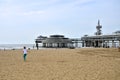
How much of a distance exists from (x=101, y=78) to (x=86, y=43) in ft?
291

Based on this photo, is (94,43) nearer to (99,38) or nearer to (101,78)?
(99,38)

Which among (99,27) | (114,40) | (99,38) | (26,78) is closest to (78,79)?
(26,78)

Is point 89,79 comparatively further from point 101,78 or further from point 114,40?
point 114,40

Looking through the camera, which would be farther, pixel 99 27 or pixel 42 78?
pixel 99 27

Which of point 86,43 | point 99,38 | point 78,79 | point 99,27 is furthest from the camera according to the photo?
point 99,27

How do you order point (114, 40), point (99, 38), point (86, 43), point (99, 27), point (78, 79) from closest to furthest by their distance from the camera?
point (78, 79) < point (114, 40) < point (99, 38) < point (86, 43) < point (99, 27)

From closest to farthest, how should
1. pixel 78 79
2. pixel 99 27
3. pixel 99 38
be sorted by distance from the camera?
1. pixel 78 79
2. pixel 99 38
3. pixel 99 27

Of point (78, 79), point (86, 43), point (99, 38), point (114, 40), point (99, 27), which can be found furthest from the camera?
point (99, 27)

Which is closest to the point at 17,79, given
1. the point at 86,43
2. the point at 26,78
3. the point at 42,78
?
the point at 26,78

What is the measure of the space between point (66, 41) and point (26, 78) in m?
83.2

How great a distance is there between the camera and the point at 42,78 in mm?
11695

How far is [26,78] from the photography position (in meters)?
11.8

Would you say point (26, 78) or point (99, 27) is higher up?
point (99, 27)

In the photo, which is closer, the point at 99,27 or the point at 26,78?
the point at 26,78
